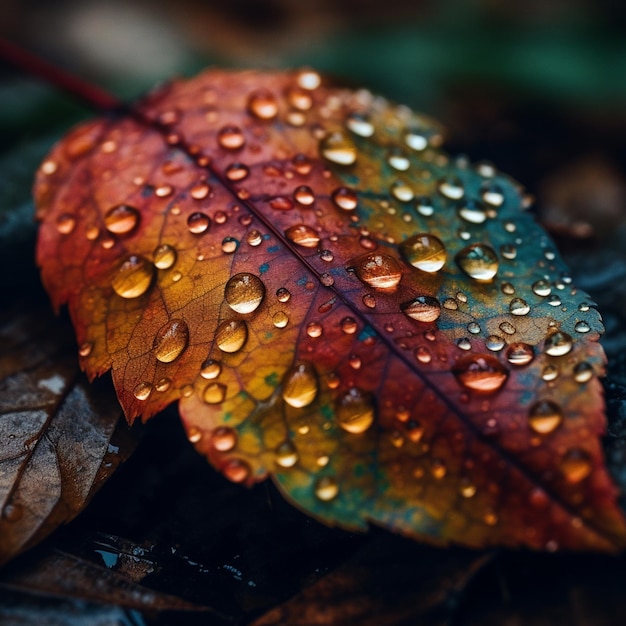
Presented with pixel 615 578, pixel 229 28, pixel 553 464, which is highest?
pixel 553 464

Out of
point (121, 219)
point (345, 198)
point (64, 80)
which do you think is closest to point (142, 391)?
point (121, 219)

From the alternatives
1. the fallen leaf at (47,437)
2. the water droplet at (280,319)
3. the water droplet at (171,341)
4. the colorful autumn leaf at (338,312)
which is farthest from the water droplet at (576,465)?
the fallen leaf at (47,437)

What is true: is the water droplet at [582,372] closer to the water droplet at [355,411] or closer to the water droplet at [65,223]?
the water droplet at [355,411]

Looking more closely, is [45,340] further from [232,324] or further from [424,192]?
[424,192]

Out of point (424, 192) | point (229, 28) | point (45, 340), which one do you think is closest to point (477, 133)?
point (424, 192)

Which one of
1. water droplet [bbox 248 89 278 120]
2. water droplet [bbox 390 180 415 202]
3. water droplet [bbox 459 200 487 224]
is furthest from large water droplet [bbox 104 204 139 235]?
water droplet [bbox 459 200 487 224]

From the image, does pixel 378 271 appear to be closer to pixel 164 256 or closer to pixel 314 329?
pixel 314 329
